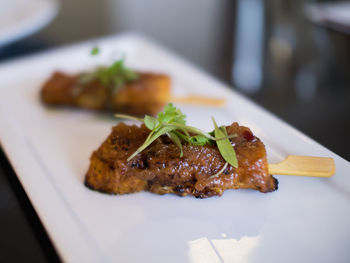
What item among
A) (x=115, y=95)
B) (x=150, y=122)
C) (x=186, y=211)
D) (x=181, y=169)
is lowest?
(x=186, y=211)

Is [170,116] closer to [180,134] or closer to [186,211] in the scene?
[180,134]

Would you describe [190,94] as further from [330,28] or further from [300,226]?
[330,28]

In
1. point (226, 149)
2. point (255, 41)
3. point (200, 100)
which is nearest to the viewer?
point (226, 149)

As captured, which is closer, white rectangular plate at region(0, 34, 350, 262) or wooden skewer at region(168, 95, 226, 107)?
white rectangular plate at region(0, 34, 350, 262)

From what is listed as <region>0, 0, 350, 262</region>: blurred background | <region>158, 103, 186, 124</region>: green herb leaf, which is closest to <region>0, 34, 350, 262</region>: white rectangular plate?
<region>0, 0, 350, 262</region>: blurred background

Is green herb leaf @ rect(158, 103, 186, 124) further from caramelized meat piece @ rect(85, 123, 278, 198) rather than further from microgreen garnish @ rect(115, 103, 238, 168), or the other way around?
caramelized meat piece @ rect(85, 123, 278, 198)

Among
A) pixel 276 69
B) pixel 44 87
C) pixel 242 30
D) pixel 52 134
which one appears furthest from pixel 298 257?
pixel 242 30

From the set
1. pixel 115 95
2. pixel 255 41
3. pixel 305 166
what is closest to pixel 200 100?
pixel 115 95
